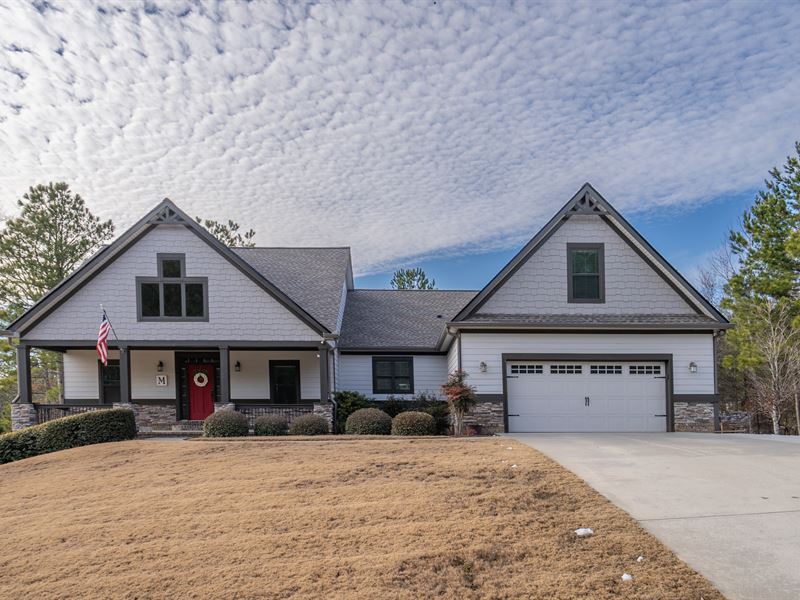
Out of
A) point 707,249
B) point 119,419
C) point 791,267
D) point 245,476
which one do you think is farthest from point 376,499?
point 707,249

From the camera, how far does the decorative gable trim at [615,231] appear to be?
15.6 meters

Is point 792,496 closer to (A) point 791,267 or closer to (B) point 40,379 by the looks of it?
(A) point 791,267

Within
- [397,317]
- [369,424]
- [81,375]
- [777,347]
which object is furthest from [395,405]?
[777,347]

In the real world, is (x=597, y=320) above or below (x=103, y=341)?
above

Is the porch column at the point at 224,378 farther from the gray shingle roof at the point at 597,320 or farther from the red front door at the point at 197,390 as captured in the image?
the gray shingle roof at the point at 597,320

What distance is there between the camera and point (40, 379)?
1297 inches

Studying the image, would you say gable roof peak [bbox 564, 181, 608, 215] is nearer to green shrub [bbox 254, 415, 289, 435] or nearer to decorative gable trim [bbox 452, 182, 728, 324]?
decorative gable trim [bbox 452, 182, 728, 324]

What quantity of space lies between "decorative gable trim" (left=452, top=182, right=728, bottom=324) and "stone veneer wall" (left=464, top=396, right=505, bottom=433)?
2.59m

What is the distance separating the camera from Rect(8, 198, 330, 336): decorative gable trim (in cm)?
1620

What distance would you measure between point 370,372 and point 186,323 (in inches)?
262

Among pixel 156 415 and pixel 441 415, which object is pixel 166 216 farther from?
pixel 441 415

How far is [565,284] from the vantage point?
1598 centimetres

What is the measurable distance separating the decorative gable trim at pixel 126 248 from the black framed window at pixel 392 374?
11.7 feet

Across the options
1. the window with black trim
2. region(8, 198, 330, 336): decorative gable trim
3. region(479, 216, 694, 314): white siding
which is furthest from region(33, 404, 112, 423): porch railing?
region(479, 216, 694, 314): white siding
